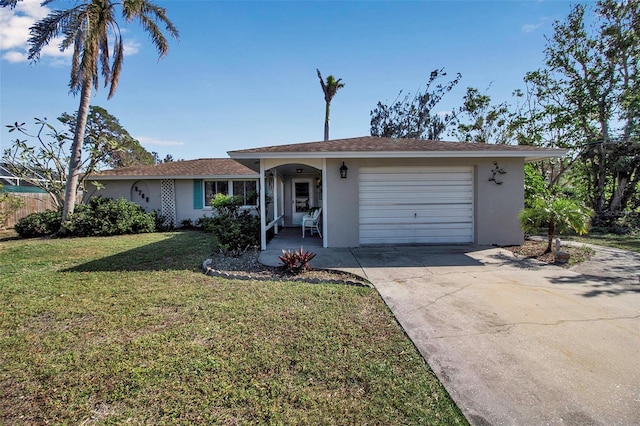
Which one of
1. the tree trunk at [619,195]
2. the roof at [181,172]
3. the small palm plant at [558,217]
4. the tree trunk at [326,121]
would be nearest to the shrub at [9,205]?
the roof at [181,172]

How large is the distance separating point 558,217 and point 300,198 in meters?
9.76

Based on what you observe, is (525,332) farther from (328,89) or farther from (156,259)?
(328,89)

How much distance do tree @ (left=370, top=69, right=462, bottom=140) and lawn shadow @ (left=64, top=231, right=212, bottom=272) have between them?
819 inches

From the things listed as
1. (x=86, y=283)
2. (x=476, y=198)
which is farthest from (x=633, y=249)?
(x=86, y=283)

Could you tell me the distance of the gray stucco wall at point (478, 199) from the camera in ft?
27.1

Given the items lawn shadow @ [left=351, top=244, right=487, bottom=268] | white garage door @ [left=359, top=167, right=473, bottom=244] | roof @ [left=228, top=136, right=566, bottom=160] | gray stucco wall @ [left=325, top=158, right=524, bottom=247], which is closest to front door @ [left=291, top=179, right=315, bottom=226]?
white garage door @ [left=359, top=167, right=473, bottom=244]

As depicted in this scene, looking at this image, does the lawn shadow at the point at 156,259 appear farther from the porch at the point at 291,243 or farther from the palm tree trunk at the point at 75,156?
the palm tree trunk at the point at 75,156

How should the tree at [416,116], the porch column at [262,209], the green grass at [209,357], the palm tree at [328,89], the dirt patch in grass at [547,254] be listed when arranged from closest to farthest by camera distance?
the green grass at [209,357] → the dirt patch in grass at [547,254] → the porch column at [262,209] → the tree at [416,116] → the palm tree at [328,89]

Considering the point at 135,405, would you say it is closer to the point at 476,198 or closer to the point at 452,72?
the point at 476,198

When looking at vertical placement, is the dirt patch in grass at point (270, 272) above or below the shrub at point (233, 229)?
below

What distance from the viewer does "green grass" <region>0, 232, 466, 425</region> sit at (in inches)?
88.9

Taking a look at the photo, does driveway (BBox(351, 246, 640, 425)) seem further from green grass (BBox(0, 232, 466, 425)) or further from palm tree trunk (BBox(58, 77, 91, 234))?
palm tree trunk (BBox(58, 77, 91, 234))

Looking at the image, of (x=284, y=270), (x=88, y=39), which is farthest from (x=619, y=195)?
(x=88, y=39)

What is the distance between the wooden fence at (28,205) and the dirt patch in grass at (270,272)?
12.6 meters
